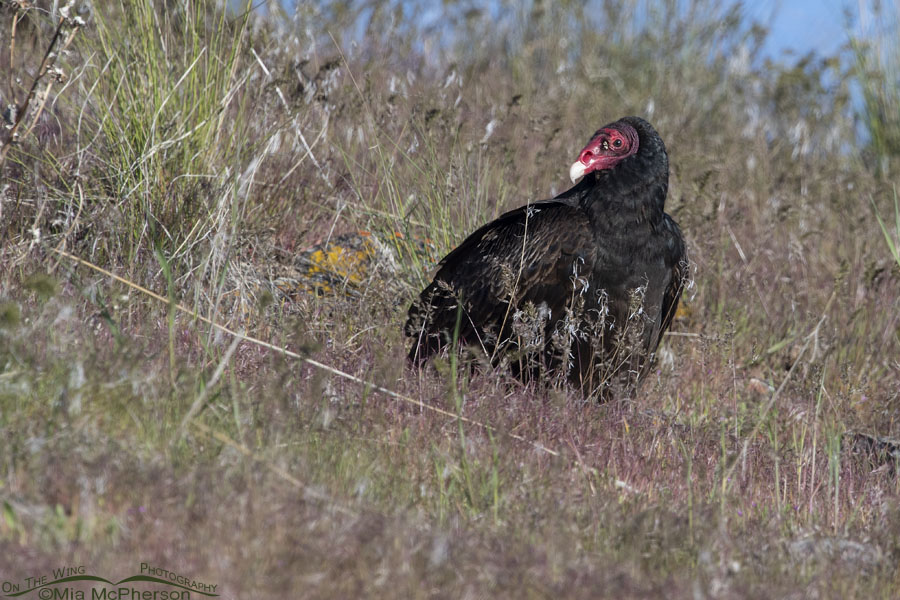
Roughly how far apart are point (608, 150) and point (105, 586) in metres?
2.92

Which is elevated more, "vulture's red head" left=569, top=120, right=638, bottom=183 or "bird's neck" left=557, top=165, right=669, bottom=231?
"vulture's red head" left=569, top=120, right=638, bottom=183

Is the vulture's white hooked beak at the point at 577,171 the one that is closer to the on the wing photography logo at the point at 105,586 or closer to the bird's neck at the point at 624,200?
the bird's neck at the point at 624,200

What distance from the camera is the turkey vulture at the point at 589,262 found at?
12.5 ft

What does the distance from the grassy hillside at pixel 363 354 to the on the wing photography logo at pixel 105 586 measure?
0.07 ft

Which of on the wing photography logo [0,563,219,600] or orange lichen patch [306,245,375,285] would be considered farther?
orange lichen patch [306,245,375,285]

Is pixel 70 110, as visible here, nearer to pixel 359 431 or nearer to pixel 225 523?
pixel 359 431

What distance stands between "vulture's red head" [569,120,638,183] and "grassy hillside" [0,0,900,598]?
65 centimetres

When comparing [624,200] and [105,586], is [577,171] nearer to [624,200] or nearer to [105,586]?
[624,200]

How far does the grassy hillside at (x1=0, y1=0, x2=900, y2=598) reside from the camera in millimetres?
2023

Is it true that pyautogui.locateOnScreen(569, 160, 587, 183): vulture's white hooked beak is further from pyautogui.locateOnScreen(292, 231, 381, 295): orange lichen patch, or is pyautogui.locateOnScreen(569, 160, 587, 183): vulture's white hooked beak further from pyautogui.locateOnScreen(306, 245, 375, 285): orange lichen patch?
pyautogui.locateOnScreen(306, 245, 375, 285): orange lichen patch

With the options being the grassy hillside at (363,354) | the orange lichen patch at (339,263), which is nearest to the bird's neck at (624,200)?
the grassy hillside at (363,354)

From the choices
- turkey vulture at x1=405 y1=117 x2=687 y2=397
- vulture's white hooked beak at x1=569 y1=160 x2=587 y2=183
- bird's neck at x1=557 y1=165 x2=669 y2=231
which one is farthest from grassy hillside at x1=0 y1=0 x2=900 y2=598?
vulture's white hooked beak at x1=569 y1=160 x2=587 y2=183

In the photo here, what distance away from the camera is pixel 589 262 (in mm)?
3832

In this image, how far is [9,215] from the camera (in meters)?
3.93
